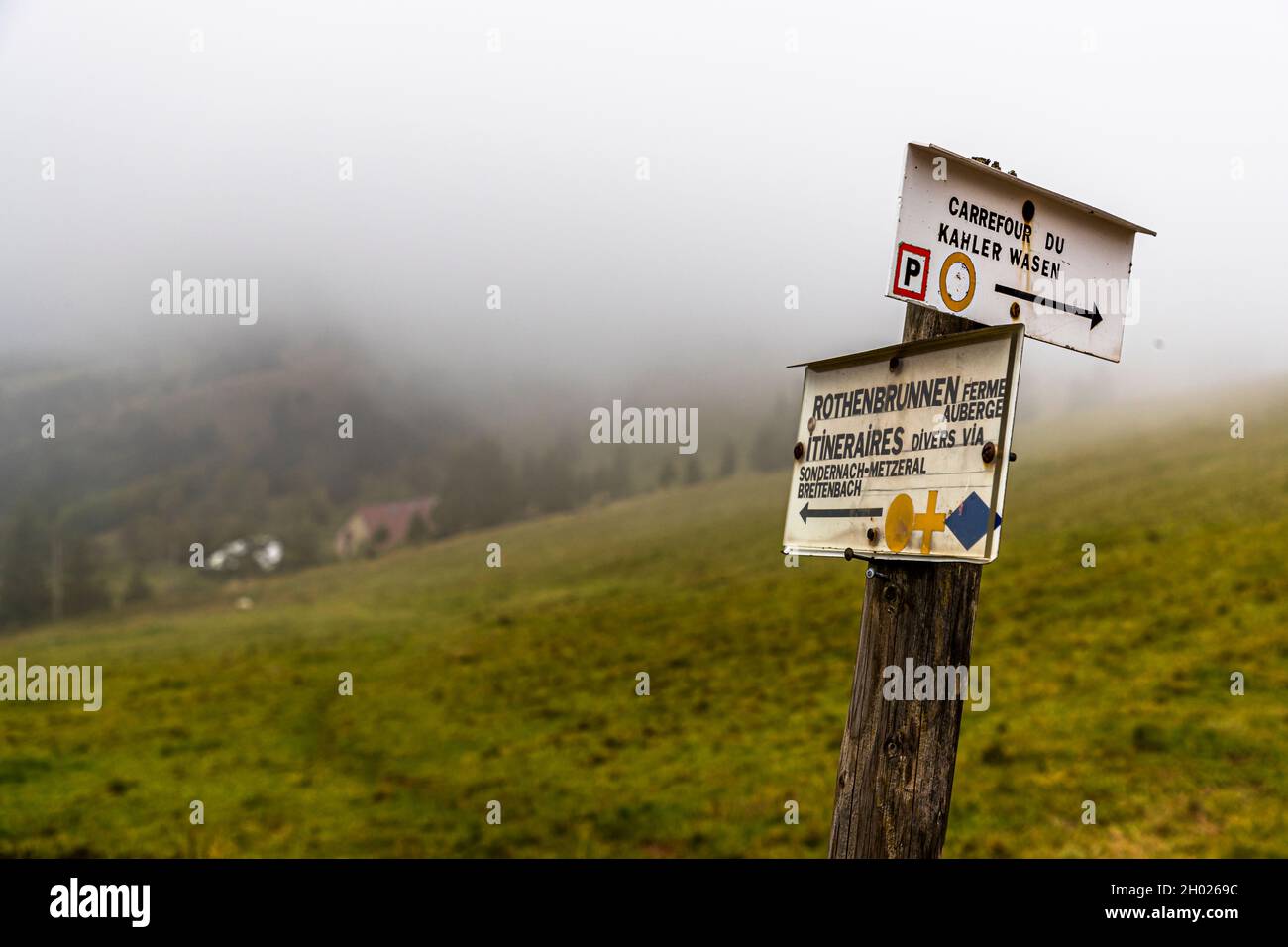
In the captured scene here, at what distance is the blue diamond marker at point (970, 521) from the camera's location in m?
3.93

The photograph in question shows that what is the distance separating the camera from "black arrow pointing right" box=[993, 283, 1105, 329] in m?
4.59

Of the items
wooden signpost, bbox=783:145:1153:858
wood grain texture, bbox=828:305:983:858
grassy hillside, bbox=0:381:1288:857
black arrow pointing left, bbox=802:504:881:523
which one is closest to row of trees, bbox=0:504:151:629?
grassy hillside, bbox=0:381:1288:857

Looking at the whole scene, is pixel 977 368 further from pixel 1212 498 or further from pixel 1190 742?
pixel 1212 498

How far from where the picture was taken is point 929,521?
416 cm

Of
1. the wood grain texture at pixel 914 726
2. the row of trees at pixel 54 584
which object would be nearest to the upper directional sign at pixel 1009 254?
the wood grain texture at pixel 914 726

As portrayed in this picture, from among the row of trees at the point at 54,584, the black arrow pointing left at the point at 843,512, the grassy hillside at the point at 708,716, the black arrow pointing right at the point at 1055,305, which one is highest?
the black arrow pointing right at the point at 1055,305

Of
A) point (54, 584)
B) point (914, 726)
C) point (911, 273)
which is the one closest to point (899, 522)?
point (914, 726)

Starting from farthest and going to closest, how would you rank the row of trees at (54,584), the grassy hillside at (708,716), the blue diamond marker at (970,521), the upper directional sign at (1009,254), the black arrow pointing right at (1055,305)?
1. the row of trees at (54,584)
2. the grassy hillside at (708,716)
3. the black arrow pointing right at (1055,305)
4. the upper directional sign at (1009,254)
5. the blue diamond marker at (970,521)

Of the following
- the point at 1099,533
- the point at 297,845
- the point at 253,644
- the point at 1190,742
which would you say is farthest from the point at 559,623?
the point at 1190,742

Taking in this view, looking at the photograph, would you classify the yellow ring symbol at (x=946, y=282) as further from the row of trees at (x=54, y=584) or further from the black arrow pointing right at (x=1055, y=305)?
the row of trees at (x=54, y=584)

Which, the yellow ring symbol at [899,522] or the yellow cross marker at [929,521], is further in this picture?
the yellow ring symbol at [899,522]

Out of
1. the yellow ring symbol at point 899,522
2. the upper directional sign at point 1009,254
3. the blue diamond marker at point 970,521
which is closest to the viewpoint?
the blue diamond marker at point 970,521
